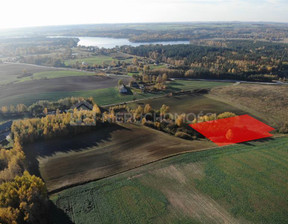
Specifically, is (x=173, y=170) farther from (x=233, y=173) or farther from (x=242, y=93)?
(x=242, y=93)

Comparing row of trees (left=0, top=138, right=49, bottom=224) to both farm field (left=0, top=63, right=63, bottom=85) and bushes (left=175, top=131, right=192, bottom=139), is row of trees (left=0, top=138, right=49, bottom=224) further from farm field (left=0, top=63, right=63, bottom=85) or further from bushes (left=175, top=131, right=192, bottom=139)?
farm field (left=0, top=63, right=63, bottom=85)

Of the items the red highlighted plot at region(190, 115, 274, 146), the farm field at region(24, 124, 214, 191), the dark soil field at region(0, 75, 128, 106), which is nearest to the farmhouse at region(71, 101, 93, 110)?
the farm field at region(24, 124, 214, 191)

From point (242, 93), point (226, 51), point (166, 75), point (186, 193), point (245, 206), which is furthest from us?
point (226, 51)

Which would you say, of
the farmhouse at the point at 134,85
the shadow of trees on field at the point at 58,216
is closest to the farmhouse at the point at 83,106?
the farmhouse at the point at 134,85

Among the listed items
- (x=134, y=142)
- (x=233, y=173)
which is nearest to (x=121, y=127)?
(x=134, y=142)

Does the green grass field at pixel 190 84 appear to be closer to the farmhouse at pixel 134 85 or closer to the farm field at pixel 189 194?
the farmhouse at pixel 134 85

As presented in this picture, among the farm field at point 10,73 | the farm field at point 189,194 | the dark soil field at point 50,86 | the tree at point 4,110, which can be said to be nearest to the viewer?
the farm field at point 189,194
